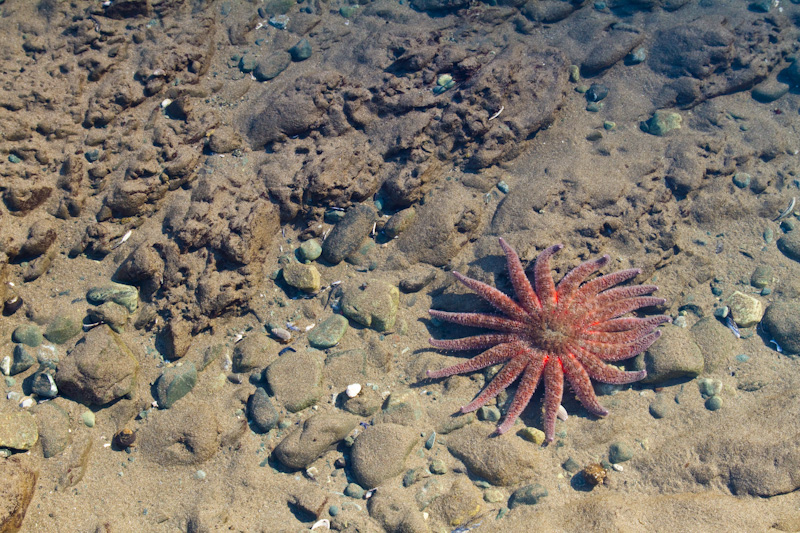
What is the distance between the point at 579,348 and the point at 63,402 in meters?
4.33

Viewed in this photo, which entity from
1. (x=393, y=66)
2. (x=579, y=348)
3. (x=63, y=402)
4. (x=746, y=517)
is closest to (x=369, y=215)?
(x=393, y=66)

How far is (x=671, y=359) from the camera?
4.36 meters

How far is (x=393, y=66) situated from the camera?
558cm

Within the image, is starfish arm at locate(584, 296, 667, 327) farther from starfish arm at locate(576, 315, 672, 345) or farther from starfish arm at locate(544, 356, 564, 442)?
starfish arm at locate(544, 356, 564, 442)

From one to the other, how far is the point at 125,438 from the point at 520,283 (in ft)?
11.6

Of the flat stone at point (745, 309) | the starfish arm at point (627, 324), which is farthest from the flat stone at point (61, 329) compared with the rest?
the flat stone at point (745, 309)

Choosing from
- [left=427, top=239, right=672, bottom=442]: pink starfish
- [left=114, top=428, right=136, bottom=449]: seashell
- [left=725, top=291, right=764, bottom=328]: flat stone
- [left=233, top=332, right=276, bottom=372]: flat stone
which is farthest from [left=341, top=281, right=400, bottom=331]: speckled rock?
[left=725, top=291, right=764, bottom=328]: flat stone

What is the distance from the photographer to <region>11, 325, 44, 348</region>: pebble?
4227 mm

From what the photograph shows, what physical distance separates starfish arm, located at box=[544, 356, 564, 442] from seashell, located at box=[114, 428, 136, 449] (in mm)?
3394

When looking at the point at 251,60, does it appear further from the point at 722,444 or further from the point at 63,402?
the point at 722,444

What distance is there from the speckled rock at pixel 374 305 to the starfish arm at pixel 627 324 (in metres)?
1.79

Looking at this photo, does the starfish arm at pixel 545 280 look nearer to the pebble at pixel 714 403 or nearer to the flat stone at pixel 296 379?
the pebble at pixel 714 403

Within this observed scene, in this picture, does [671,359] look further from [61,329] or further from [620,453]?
[61,329]

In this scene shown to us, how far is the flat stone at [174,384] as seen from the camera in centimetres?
424
